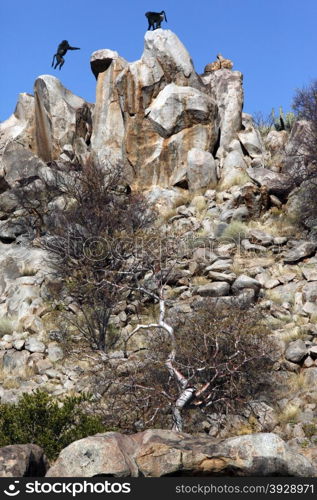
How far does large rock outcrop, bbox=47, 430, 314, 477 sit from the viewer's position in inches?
316

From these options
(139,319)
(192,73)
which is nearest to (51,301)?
(139,319)

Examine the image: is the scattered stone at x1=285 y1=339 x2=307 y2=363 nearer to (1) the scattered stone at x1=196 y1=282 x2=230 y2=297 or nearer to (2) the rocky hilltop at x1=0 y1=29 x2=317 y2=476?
(2) the rocky hilltop at x1=0 y1=29 x2=317 y2=476

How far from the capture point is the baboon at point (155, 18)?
2942 cm

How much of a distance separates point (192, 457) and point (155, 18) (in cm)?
2441

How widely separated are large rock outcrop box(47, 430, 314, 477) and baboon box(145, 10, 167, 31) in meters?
23.9

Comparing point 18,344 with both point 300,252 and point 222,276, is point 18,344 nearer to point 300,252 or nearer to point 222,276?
point 222,276

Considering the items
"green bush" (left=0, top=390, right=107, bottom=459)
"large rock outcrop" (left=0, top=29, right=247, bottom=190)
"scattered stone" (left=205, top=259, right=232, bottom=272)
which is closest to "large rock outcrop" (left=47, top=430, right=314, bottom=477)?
"green bush" (left=0, top=390, right=107, bottom=459)

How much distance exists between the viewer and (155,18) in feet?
97.1

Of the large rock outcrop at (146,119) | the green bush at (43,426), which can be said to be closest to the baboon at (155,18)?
the large rock outcrop at (146,119)

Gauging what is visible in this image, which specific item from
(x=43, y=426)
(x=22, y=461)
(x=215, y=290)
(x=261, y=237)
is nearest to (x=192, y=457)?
(x=22, y=461)

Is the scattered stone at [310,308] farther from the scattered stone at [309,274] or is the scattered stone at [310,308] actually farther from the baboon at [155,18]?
the baboon at [155,18]

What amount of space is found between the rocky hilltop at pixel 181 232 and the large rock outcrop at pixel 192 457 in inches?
0.6

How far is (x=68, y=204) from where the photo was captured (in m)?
24.0

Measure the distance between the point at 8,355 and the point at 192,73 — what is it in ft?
49.8
